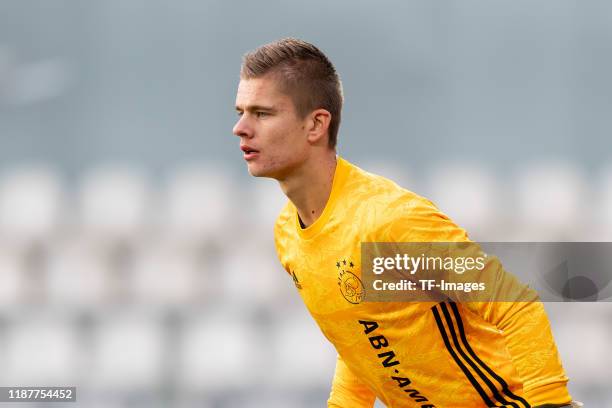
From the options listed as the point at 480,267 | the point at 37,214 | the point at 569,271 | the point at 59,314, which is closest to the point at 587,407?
the point at 569,271

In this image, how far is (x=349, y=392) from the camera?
12.6ft

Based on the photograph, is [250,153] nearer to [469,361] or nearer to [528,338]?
[469,361]

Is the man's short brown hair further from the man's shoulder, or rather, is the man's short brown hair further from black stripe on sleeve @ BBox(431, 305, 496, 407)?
black stripe on sleeve @ BBox(431, 305, 496, 407)

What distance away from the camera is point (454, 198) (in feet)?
31.2

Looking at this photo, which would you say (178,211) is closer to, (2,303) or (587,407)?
(2,303)

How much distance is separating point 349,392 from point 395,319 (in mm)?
776

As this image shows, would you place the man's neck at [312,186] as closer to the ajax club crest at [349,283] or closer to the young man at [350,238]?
the young man at [350,238]

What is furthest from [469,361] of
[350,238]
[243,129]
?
[243,129]

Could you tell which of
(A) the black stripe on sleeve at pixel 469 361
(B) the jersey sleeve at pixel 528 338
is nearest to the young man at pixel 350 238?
(A) the black stripe on sleeve at pixel 469 361

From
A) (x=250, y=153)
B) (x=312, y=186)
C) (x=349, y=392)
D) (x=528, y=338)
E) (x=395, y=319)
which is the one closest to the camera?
(x=528, y=338)

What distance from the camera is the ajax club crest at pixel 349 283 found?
10.5 ft

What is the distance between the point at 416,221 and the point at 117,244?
6.51 meters

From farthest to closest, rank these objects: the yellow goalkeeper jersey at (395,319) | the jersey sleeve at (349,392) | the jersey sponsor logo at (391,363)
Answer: the jersey sleeve at (349,392) < the jersey sponsor logo at (391,363) < the yellow goalkeeper jersey at (395,319)

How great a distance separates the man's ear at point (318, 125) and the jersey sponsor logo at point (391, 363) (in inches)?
28.0
